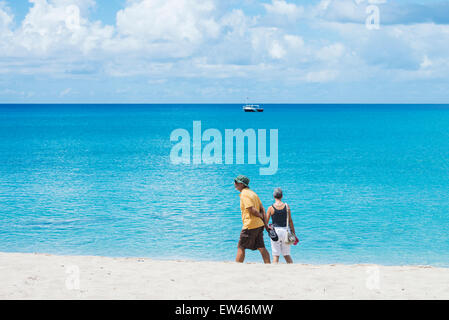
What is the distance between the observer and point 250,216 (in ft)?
34.1

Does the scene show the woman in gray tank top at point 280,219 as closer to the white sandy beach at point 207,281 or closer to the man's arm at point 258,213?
the man's arm at point 258,213

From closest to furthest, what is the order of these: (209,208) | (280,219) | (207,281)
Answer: (207,281) → (280,219) → (209,208)

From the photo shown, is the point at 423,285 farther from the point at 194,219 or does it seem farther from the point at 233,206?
the point at 233,206

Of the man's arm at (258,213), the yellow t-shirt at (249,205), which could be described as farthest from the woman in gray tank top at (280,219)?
the yellow t-shirt at (249,205)

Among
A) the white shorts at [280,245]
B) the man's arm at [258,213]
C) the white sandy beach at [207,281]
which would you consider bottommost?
the white sandy beach at [207,281]

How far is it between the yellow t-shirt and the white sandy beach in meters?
0.85

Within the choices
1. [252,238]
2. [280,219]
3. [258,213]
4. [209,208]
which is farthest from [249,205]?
[209,208]

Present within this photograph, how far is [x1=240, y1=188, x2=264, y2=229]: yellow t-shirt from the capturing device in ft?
33.6

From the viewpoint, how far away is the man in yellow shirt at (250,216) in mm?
10266

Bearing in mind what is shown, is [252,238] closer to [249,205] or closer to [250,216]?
[250,216]

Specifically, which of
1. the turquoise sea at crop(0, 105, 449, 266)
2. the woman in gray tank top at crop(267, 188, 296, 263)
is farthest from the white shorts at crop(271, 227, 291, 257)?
the turquoise sea at crop(0, 105, 449, 266)

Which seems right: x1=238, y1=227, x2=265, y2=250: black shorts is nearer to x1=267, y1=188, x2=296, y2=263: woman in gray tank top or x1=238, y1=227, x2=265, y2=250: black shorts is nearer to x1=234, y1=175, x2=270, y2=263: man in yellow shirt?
x1=234, y1=175, x2=270, y2=263: man in yellow shirt

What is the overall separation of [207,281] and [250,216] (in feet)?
5.81
